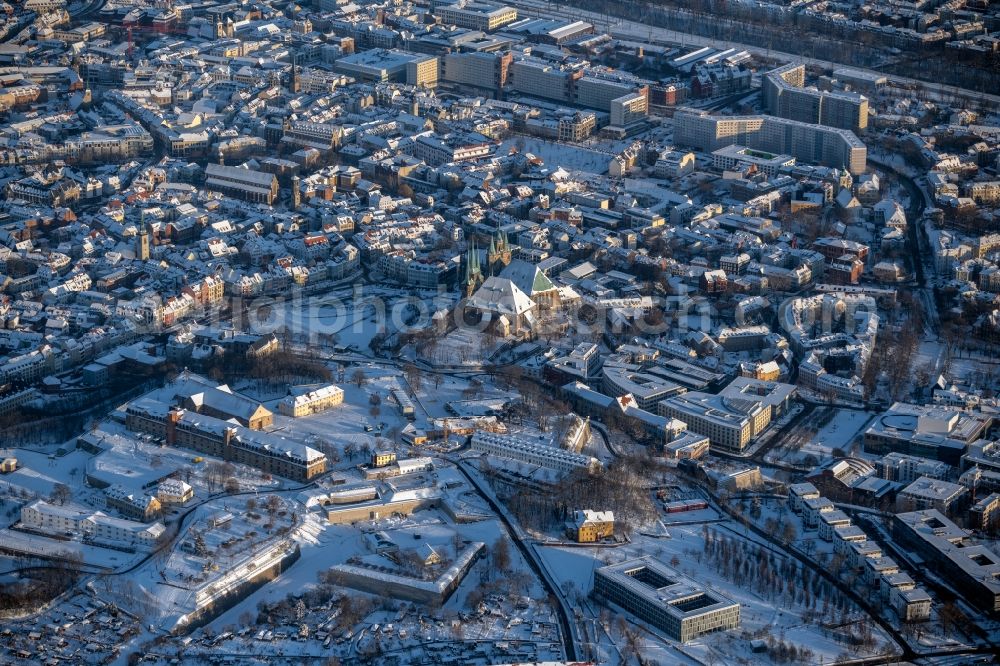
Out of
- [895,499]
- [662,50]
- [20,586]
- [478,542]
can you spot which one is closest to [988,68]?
[662,50]

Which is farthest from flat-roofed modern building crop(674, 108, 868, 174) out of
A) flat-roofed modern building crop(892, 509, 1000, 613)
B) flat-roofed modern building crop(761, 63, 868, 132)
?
flat-roofed modern building crop(892, 509, 1000, 613)

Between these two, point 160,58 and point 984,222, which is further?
point 160,58

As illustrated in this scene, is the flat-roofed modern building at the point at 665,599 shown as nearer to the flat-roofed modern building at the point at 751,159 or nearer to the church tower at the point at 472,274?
the church tower at the point at 472,274

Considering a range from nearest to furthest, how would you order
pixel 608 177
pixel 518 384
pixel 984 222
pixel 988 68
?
pixel 518 384 → pixel 984 222 → pixel 608 177 → pixel 988 68

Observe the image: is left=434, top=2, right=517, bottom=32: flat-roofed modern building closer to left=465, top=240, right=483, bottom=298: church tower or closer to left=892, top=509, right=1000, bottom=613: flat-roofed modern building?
left=465, top=240, right=483, bottom=298: church tower

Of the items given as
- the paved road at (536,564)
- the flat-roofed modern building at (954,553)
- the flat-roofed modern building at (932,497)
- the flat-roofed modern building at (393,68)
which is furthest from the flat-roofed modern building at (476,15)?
the flat-roofed modern building at (954,553)

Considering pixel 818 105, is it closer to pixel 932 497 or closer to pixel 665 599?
pixel 932 497

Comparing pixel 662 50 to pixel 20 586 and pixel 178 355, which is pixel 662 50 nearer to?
pixel 178 355

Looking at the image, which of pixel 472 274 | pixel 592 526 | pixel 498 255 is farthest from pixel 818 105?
pixel 592 526
